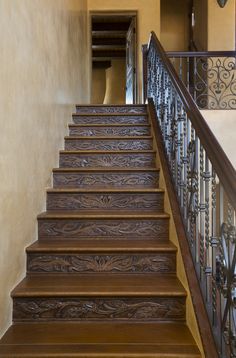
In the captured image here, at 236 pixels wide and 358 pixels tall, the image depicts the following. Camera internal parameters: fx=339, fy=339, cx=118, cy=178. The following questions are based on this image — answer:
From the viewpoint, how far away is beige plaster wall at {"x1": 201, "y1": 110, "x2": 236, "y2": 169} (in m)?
4.16

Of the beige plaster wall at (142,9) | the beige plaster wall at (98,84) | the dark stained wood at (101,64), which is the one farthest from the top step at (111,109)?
the dark stained wood at (101,64)

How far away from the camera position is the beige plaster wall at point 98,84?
1129 cm

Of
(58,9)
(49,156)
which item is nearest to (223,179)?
(49,156)

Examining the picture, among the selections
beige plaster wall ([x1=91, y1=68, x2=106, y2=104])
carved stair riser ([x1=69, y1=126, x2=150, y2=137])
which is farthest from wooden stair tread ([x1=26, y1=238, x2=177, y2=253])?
beige plaster wall ([x1=91, y1=68, x2=106, y2=104])

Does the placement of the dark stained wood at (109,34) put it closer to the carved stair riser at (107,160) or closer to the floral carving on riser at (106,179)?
the carved stair riser at (107,160)

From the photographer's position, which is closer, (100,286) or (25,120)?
(100,286)

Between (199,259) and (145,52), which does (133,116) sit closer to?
(145,52)

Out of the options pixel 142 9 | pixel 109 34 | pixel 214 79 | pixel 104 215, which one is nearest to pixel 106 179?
pixel 104 215

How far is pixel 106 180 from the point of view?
9.91ft

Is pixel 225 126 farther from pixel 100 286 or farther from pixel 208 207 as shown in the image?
pixel 100 286

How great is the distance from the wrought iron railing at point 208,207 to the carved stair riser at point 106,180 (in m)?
0.35

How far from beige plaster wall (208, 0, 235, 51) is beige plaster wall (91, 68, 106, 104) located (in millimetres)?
5419

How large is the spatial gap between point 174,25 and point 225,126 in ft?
15.5

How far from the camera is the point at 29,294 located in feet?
6.24
